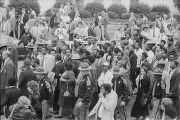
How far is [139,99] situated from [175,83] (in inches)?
48.2

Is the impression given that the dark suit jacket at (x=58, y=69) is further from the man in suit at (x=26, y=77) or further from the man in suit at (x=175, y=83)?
the man in suit at (x=175, y=83)

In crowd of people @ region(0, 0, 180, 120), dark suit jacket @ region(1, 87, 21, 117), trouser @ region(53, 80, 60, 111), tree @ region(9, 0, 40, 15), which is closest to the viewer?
dark suit jacket @ region(1, 87, 21, 117)

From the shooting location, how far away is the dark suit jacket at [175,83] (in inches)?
460

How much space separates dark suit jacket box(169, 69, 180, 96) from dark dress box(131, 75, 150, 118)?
67 cm

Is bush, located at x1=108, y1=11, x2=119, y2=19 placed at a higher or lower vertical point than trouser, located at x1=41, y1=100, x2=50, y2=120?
higher

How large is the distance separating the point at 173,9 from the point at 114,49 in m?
28.0

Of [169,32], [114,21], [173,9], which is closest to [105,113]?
[169,32]

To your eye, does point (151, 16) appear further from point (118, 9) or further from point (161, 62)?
point (161, 62)

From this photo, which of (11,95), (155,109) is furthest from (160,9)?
(11,95)

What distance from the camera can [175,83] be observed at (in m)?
11.8

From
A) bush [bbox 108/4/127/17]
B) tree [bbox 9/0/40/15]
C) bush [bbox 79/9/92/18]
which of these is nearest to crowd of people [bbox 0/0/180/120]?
tree [bbox 9/0/40/15]

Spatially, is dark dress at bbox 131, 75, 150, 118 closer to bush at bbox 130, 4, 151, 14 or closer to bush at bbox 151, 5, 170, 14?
bush at bbox 130, 4, 151, 14

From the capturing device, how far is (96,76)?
13188 millimetres

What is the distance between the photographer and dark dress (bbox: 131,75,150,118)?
39.4ft
